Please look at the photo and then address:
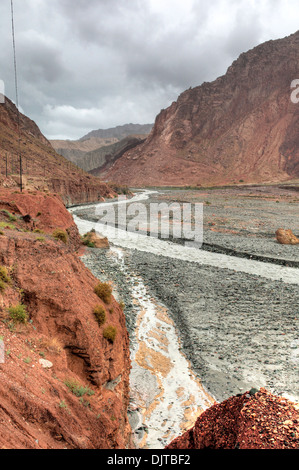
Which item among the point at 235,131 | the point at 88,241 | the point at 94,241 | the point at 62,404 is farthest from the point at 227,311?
the point at 235,131

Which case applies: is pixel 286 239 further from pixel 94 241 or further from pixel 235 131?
pixel 235 131

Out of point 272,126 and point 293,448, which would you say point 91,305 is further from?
point 272,126

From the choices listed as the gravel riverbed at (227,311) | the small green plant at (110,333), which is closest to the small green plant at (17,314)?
the small green plant at (110,333)

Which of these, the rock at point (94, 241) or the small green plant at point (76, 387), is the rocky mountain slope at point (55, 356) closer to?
the small green plant at point (76, 387)

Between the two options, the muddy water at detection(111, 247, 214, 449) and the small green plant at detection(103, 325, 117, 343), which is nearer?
the small green plant at detection(103, 325, 117, 343)

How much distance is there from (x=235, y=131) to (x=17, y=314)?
449ft

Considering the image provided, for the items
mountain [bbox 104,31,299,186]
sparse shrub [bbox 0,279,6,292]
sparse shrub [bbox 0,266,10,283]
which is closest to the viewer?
sparse shrub [bbox 0,279,6,292]

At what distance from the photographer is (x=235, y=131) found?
422 feet

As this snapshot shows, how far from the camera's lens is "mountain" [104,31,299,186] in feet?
381

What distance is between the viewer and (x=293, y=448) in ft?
13.8

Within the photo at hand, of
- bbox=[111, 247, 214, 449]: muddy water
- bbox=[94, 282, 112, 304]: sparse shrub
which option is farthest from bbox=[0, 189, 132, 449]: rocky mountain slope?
bbox=[111, 247, 214, 449]: muddy water

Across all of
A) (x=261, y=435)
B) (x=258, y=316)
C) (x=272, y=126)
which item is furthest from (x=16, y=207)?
(x=272, y=126)

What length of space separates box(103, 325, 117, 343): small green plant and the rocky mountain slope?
61 millimetres

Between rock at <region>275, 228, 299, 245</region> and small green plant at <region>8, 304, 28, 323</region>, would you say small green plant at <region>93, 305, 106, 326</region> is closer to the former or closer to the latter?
small green plant at <region>8, 304, 28, 323</region>
